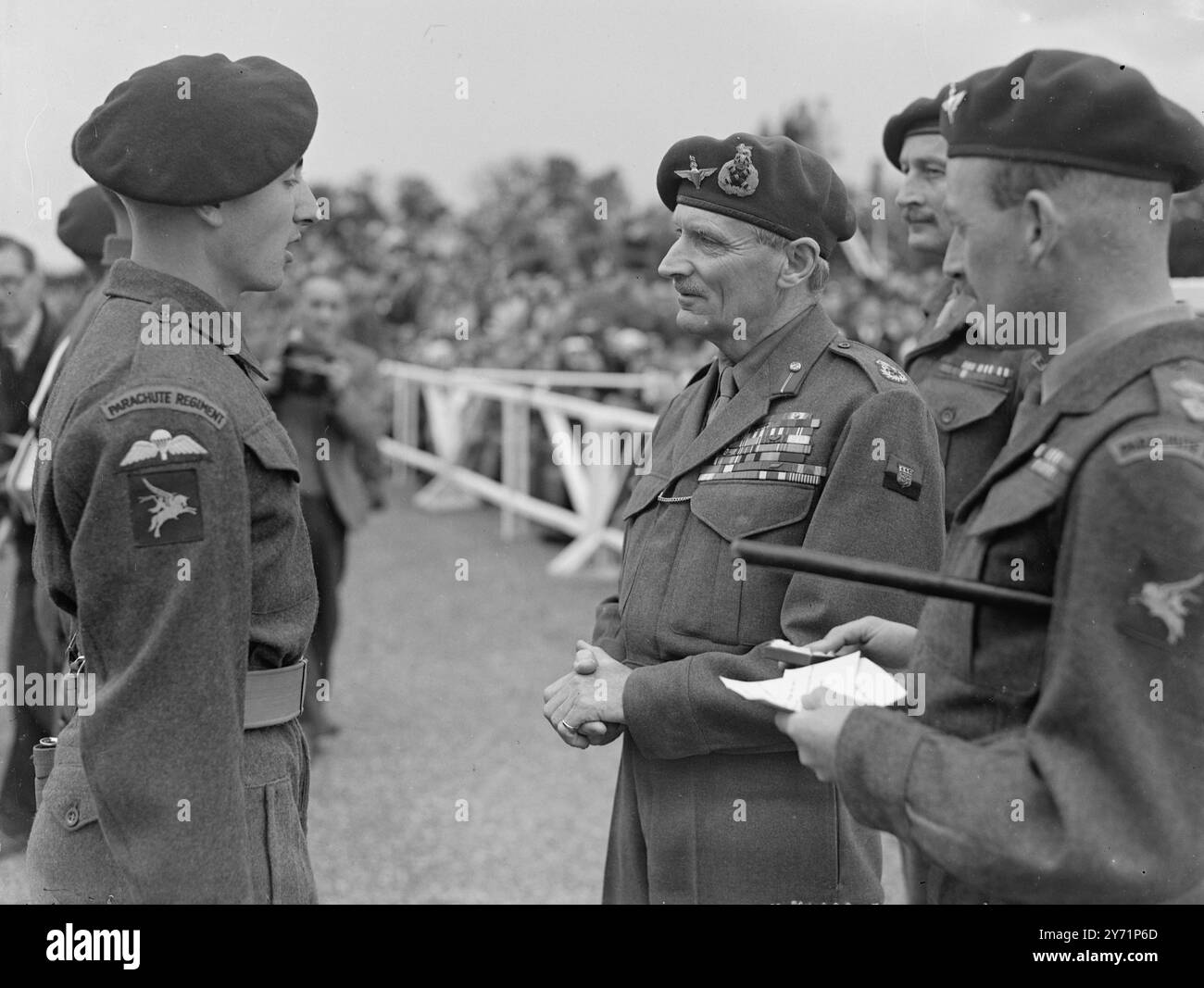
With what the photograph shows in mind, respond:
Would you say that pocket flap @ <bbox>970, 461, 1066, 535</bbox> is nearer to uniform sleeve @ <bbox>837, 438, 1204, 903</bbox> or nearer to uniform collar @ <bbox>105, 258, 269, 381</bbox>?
uniform sleeve @ <bbox>837, 438, 1204, 903</bbox>

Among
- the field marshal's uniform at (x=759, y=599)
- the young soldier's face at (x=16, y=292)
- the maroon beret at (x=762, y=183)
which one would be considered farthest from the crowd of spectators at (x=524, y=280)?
the field marshal's uniform at (x=759, y=599)

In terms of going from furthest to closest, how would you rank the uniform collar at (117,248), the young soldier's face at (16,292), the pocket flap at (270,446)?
1. the young soldier's face at (16,292)
2. the uniform collar at (117,248)
3. the pocket flap at (270,446)

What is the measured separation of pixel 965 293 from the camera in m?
3.35

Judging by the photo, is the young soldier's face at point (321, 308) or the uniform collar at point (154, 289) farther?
the young soldier's face at point (321, 308)

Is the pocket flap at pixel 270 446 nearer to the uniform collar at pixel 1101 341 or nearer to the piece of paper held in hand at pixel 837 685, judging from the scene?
the piece of paper held in hand at pixel 837 685

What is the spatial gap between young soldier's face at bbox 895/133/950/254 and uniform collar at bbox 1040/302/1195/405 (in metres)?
1.94

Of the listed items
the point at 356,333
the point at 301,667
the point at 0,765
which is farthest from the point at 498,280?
the point at 301,667

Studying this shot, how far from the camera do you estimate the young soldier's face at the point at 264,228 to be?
2.07 m

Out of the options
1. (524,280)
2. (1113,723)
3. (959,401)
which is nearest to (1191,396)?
(1113,723)

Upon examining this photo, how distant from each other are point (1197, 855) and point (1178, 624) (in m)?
0.31

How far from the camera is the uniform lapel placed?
2.50 m

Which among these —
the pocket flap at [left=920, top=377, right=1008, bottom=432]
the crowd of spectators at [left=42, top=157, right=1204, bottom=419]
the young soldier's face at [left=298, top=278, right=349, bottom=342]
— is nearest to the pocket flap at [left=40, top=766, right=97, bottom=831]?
the pocket flap at [left=920, top=377, right=1008, bottom=432]

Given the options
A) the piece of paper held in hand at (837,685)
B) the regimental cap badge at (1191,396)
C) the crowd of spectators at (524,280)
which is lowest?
the piece of paper held in hand at (837,685)

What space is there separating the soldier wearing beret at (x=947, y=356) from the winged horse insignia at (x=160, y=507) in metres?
1.88
